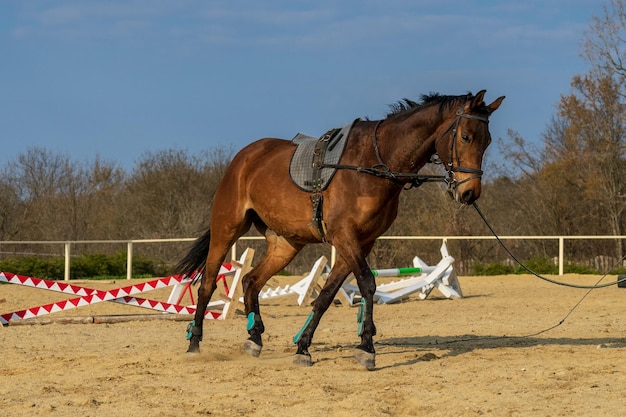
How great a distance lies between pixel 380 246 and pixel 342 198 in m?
22.4

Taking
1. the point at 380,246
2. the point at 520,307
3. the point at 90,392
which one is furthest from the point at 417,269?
the point at 380,246

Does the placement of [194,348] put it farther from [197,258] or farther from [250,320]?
[197,258]

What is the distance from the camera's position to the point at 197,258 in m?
9.62

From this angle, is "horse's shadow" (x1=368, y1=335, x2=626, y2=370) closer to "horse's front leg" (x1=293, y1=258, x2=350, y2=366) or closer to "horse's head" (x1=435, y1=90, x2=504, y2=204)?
"horse's front leg" (x1=293, y1=258, x2=350, y2=366)

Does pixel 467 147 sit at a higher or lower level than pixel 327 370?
higher

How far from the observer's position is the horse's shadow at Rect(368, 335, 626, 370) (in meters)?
8.59

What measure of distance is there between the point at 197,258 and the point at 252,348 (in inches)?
63.6

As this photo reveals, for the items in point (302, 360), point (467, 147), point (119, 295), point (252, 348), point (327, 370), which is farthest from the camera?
point (119, 295)

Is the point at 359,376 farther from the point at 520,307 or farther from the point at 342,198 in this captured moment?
the point at 520,307

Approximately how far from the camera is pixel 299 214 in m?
8.22

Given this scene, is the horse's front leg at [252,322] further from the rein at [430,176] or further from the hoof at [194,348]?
the rein at [430,176]

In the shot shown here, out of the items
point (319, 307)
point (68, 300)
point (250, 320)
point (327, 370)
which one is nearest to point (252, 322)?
point (250, 320)

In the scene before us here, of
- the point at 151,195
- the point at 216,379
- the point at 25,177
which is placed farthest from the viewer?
the point at 25,177

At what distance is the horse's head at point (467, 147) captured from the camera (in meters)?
7.26
